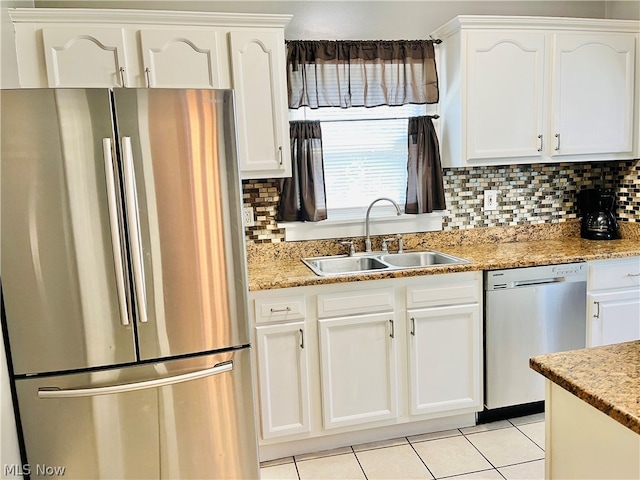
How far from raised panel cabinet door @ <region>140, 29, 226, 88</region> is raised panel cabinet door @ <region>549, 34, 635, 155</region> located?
6.27ft

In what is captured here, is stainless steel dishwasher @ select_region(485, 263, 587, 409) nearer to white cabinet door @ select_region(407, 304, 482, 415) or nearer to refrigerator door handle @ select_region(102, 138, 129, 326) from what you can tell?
white cabinet door @ select_region(407, 304, 482, 415)

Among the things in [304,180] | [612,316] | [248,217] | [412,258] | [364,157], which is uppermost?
[364,157]

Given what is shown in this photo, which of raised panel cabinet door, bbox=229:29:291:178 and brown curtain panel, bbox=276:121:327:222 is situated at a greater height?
raised panel cabinet door, bbox=229:29:291:178

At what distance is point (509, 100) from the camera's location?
2.76 m

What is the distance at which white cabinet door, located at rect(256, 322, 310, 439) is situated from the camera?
2320mm

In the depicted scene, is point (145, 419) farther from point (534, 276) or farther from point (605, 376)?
point (534, 276)

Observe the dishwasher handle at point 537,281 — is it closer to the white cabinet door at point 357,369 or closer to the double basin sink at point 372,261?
the double basin sink at point 372,261

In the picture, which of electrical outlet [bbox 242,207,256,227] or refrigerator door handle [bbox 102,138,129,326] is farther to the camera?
electrical outlet [bbox 242,207,256,227]

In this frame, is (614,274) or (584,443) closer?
(584,443)

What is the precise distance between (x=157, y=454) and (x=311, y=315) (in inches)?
34.9

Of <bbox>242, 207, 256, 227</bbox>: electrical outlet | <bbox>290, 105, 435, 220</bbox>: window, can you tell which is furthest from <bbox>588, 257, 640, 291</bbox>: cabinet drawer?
<bbox>242, 207, 256, 227</bbox>: electrical outlet

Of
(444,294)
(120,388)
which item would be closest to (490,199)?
(444,294)

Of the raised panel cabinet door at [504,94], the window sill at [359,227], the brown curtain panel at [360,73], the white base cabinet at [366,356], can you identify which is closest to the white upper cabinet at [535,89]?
the raised panel cabinet door at [504,94]

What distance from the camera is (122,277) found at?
1.76 m
